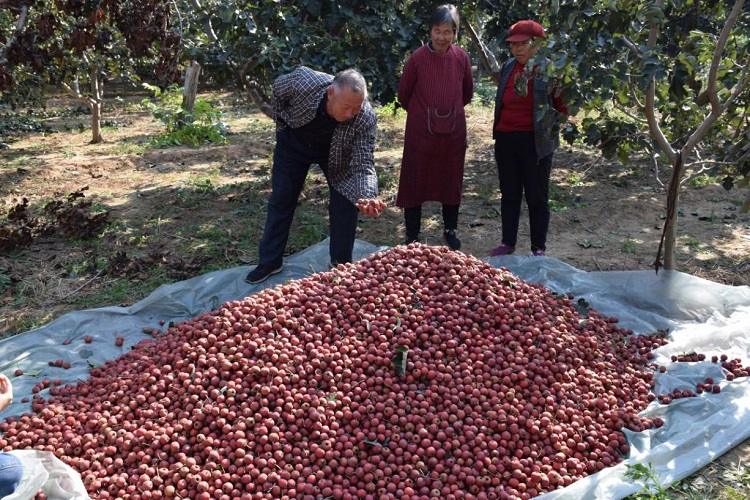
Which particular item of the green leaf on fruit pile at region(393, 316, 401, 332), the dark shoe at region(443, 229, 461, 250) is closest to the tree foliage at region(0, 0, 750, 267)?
the dark shoe at region(443, 229, 461, 250)

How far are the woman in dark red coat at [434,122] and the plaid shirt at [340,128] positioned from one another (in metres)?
0.73

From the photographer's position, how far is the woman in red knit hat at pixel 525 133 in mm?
4273

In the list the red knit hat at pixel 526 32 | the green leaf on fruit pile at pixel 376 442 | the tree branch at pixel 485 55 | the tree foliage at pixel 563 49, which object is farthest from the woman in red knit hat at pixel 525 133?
the green leaf on fruit pile at pixel 376 442

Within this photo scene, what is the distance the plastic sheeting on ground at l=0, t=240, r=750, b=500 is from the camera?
2803mm

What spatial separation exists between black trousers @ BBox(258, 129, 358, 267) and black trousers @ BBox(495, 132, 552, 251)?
1161mm

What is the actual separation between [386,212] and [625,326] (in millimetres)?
2808

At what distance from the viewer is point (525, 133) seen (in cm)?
448

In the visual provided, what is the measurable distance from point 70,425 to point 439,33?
3.30m

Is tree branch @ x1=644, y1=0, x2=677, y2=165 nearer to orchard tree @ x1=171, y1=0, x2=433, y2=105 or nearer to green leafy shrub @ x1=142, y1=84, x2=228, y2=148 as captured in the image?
orchard tree @ x1=171, y1=0, x2=433, y2=105

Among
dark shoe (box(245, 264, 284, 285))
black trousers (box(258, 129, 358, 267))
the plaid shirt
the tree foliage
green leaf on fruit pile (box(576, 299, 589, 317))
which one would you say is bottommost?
dark shoe (box(245, 264, 284, 285))

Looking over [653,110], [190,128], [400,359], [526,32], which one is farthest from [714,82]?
[190,128]

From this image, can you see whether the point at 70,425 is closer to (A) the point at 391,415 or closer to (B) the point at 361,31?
(A) the point at 391,415

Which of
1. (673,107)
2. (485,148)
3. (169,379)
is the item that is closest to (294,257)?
(169,379)

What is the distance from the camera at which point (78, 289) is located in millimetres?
4500
